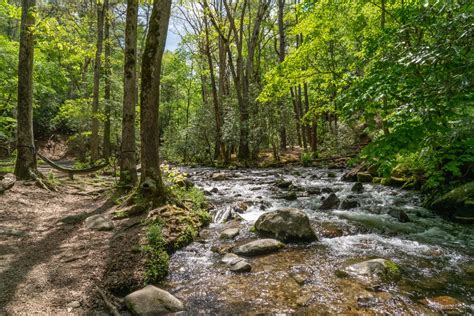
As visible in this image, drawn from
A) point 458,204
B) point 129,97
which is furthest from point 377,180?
point 129,97

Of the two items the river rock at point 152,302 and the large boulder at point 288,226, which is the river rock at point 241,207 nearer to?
the large boulder at point 288,226

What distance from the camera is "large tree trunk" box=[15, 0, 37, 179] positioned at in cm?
767

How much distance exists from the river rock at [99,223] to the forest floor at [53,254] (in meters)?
0.13

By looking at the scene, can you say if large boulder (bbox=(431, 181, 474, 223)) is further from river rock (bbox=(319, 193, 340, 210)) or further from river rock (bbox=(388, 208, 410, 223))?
river rock (bbox=(319, 193, 340, 210))

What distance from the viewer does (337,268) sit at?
4250 millimetres

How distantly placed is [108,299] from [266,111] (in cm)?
1589

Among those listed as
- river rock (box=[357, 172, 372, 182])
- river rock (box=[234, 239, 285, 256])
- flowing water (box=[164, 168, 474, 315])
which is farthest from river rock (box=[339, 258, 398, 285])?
river rock (box=[357, 172, 372, 182])

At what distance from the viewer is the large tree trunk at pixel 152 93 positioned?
6148 mm

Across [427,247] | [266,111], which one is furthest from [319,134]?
Answer: [427,247]

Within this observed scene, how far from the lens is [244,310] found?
128 inches

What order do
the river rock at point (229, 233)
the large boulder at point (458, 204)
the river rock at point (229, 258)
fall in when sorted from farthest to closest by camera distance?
the large boulder at point (458, 204)
the river rock at point (229, 233)
the river rock at point (229, 258)

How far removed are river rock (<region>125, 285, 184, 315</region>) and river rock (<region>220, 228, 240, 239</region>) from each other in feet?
7.73

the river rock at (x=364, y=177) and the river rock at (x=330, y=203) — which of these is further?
the river rock at (x=364, y=177)

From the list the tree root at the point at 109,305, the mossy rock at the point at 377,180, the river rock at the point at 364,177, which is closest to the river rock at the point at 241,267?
the tree root at the point at 109,305
